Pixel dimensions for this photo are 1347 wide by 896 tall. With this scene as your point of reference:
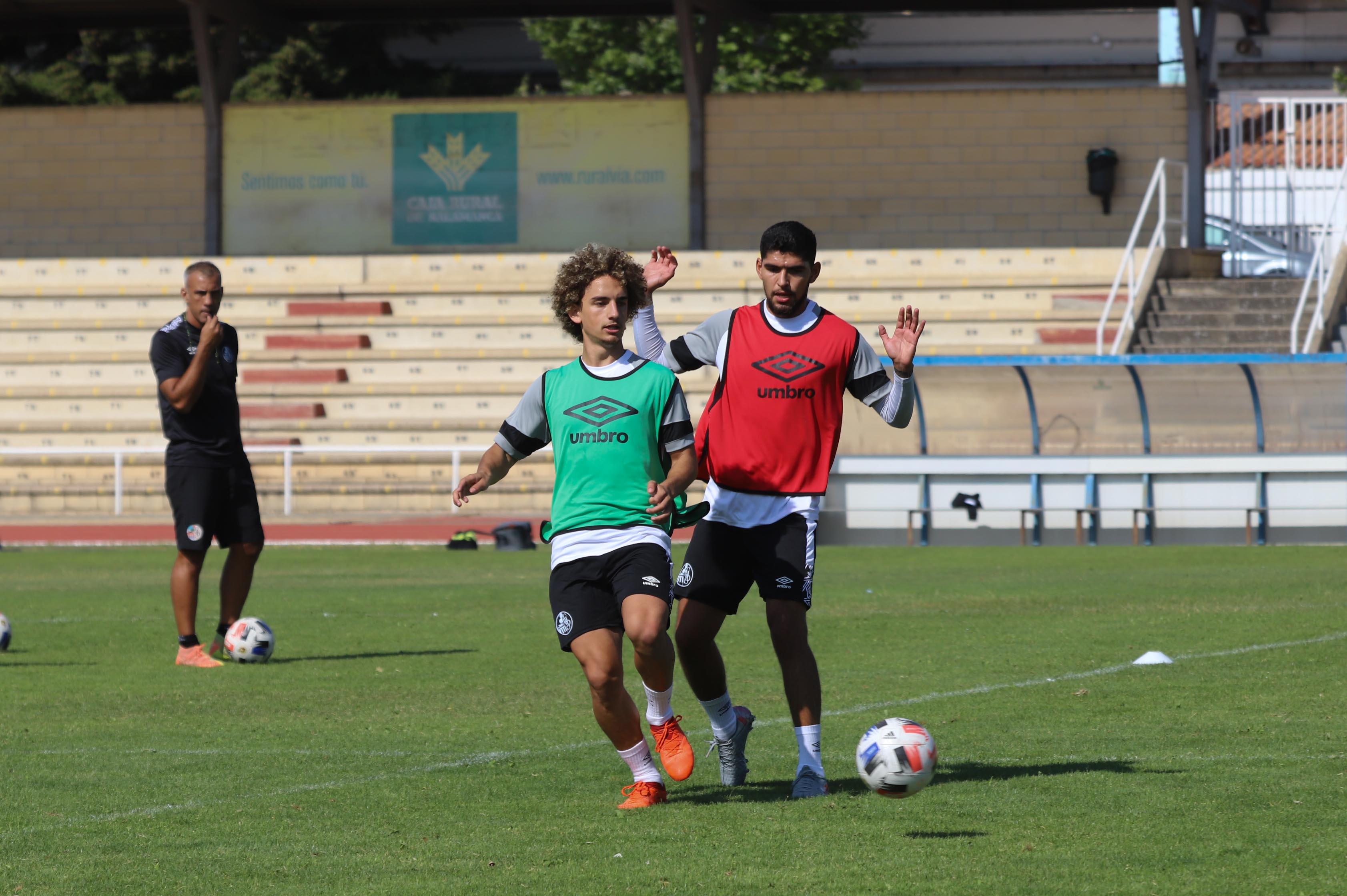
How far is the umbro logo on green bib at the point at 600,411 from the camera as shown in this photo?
19.4ft

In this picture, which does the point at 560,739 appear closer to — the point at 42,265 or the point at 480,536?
the point at 480,536

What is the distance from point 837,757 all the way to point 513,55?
43.2m

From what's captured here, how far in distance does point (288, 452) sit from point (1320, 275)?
14020mm

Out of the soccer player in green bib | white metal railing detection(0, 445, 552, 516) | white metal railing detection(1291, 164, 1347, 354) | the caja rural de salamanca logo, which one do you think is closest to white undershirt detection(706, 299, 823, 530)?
the soccer player in green bib

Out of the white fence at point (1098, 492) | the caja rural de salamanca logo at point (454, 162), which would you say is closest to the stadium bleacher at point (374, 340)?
the caja rural de salamanca logo at point (454, 162)

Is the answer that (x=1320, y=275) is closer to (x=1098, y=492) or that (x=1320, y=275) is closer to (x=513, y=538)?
(x=1098, y=492)

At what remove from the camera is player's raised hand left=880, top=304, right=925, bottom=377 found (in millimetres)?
6074

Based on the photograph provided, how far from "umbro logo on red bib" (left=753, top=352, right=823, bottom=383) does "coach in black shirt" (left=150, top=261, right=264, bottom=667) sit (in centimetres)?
437

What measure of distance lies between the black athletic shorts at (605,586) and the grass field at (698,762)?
0.62 metres

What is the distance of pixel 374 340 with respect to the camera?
27.8 meters

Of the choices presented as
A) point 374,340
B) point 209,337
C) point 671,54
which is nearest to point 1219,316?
point 374,340

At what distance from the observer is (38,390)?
2697 cm

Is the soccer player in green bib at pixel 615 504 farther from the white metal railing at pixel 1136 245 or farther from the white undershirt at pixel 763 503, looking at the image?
the white metal railing at pixel 1136 245

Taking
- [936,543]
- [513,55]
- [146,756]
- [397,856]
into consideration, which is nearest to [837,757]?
[397,856]
